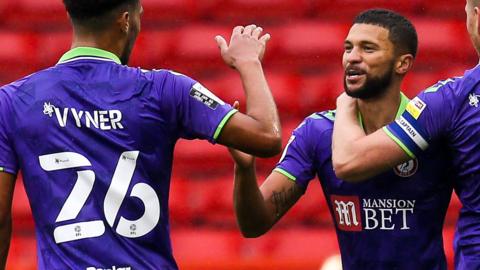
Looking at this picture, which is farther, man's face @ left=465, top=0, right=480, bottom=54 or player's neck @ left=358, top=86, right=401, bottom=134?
player's neck @ left=358, top=86, right=401, bottom=134

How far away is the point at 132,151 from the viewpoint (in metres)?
3.28

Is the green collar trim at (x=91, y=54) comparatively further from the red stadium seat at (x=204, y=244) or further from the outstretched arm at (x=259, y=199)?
the red stadium seat at (x=204, y=244)

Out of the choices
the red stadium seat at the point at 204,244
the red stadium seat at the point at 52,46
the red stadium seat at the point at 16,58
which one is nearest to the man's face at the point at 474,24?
the red stadium seat at the point at 204,244

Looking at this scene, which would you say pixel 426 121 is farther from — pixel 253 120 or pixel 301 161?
pixel 253 120

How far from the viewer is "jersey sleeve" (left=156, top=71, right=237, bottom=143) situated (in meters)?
3.30

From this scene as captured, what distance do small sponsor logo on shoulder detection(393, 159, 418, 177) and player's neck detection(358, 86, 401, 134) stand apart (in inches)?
7.4

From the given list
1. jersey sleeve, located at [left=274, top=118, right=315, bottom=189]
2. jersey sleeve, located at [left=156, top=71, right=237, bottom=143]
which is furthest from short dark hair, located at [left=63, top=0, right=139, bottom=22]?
jersey sleeve, located at [left=274, top=118, right=315, bottom=189]

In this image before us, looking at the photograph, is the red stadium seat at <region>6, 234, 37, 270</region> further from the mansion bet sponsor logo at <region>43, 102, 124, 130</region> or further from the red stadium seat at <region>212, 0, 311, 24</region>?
the mansion bet sponsor logo at <region>43, 102, 124, 130</region>

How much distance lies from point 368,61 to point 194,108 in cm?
101

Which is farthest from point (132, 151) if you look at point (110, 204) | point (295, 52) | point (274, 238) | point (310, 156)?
point (295, 52)

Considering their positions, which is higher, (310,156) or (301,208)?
(310,156)

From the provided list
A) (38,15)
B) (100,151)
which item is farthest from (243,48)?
(38,15)

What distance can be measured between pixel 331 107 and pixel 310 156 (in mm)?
2946

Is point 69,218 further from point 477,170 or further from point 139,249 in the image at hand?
point 477,170
